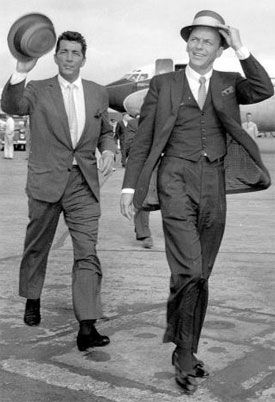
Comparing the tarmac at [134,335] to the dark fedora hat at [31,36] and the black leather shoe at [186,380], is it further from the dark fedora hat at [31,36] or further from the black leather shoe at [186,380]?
the dark fedora hat at [31,36]

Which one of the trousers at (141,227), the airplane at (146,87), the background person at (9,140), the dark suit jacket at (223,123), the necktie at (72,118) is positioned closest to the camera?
the dark suit jacket at (223,123)

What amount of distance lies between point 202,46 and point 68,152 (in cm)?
127

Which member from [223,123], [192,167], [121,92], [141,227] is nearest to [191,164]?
[192,167]

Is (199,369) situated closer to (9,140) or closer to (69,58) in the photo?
(69,58)

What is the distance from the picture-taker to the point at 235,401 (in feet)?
12.5

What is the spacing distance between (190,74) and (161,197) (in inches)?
28.2

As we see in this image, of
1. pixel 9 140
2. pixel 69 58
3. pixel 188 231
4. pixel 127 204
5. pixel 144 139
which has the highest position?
pixel 69 58

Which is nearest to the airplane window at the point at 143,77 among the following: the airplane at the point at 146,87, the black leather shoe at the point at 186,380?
the airplane at the point at 146,87

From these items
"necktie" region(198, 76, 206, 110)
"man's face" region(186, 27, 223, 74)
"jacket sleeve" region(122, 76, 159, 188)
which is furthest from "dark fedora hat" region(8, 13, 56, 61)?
"necktie" region(198, 76, 206, 110)

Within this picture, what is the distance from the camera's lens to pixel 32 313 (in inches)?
209

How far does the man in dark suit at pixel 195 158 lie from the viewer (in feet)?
13.7

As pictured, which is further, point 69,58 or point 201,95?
point 69,58

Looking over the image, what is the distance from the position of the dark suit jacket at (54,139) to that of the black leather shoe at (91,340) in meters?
0.92

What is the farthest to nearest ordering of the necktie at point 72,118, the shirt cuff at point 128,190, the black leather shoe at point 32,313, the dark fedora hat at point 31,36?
the black leather shoe at point 32,313, the necktie at point 72,118, the dark fedora hat at point 31,36, the shirt cuff at point 128,190
